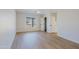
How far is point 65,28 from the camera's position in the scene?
153 cm
